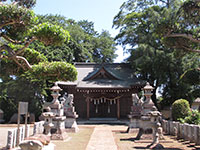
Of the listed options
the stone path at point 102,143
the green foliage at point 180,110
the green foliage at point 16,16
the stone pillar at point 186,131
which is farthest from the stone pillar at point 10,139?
the green foliage at point 180,110

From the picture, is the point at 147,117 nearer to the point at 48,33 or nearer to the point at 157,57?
the point at 48,33

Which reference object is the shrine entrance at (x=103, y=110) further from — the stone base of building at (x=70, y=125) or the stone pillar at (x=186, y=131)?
the stone pillar at (x=186, y=131)

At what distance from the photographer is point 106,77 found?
23.9 meters

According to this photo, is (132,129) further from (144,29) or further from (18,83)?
(144,29)

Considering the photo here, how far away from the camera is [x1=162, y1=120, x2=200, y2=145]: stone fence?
8997mm

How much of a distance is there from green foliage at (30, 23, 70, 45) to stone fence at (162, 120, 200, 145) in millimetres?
7280

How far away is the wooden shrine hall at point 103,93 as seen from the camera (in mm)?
21109

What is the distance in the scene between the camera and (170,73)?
75.3 ft

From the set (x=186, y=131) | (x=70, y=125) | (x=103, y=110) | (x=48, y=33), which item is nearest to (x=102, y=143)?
(x=186, y=131)

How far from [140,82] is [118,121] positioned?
4.98 meters

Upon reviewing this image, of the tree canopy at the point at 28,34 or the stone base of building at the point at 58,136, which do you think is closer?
the tree canopy at the point at 28,34

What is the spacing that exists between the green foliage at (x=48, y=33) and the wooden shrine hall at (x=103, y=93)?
41.8 feet

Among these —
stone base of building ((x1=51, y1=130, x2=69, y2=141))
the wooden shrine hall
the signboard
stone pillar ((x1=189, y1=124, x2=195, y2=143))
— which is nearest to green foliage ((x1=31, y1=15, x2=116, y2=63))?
the wooden shrine hall

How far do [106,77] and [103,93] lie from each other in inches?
99.3
